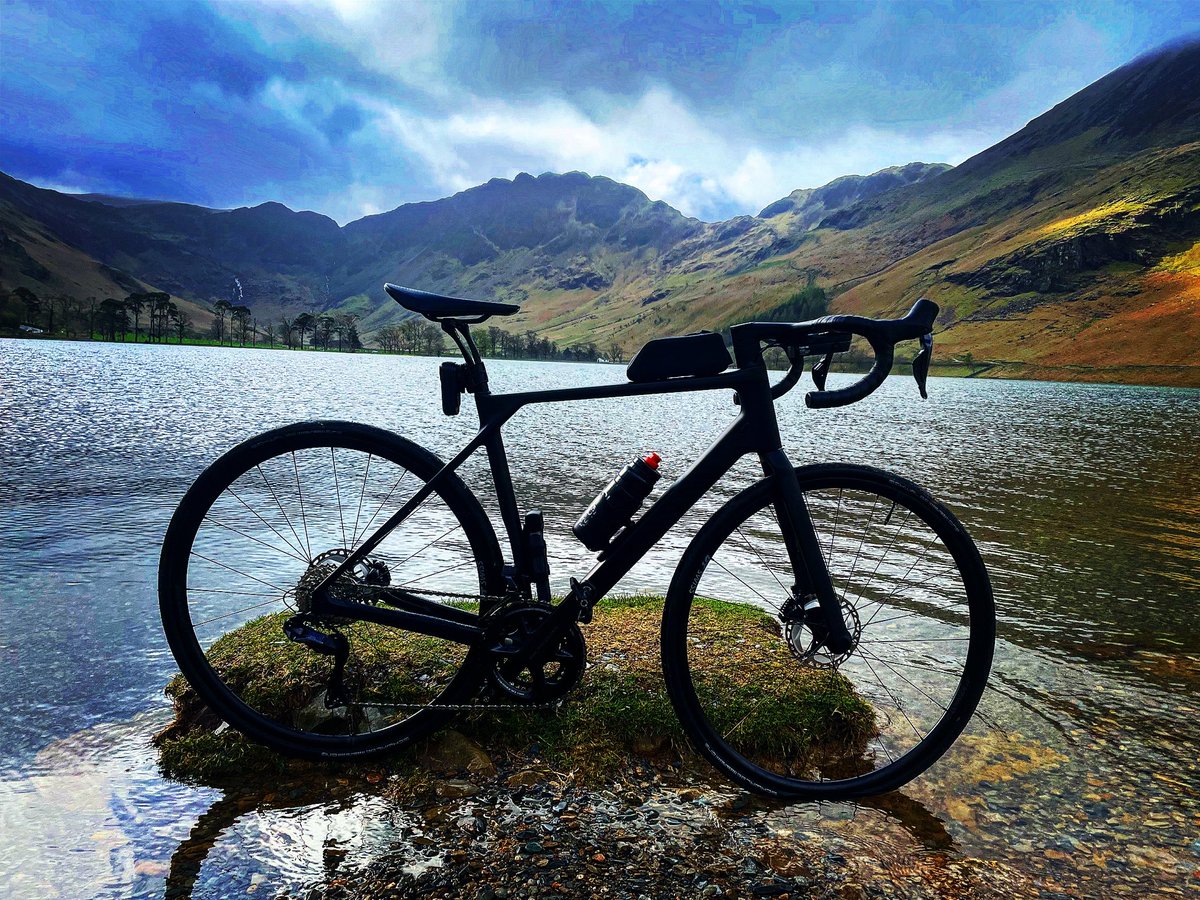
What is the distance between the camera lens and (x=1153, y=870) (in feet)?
10.4

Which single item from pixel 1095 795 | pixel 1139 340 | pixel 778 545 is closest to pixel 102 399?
pixel 778 545

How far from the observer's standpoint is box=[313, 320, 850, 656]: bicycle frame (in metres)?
3.68

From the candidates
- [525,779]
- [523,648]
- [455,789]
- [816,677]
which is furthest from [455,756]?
[816,677]

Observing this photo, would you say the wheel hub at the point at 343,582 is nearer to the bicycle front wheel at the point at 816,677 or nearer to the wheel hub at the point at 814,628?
the bicycle front wheel at the point at 816,677

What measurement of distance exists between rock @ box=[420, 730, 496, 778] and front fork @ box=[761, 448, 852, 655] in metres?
2.13

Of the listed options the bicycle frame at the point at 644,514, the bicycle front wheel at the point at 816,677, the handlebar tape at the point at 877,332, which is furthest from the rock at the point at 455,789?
the handlebar tape at the point at 877,332

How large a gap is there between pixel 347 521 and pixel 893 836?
9.45 metres

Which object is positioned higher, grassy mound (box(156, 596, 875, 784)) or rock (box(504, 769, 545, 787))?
grassy mound (box(156, 596, 875, 784))

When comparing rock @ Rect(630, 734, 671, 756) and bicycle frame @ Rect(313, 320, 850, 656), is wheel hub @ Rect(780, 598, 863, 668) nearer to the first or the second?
bicycle frame @ Rect(313, 320, 850, 656)

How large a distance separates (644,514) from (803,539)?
931 millimetres

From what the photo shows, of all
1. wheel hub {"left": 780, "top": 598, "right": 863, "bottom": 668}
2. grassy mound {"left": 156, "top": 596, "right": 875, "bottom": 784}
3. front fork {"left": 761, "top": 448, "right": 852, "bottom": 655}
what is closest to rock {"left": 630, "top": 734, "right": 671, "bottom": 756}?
grassy mound {"left": 156, "top": 596, "right": 875, "bottom": 784}

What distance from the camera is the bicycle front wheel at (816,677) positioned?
363cm

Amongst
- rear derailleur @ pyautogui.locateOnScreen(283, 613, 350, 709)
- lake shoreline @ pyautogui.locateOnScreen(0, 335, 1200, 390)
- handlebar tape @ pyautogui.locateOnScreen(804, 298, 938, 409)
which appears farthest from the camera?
lake shoreline @ pyautogui.locateOnScreen(0, 335, 1200, 390)

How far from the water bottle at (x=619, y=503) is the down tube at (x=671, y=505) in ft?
0.33
